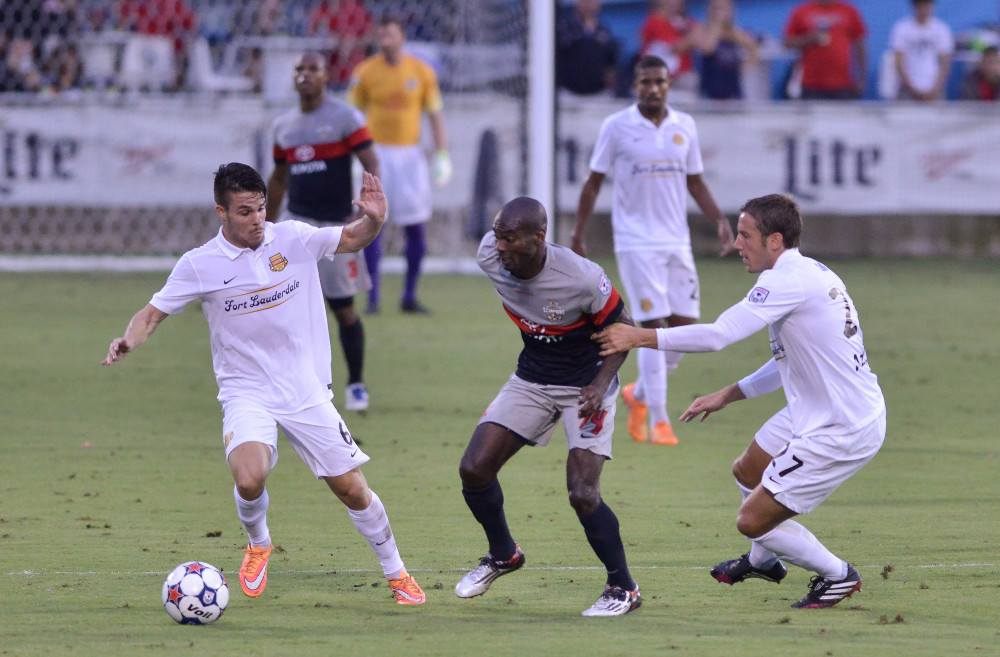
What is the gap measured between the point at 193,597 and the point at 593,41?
14.5 meters

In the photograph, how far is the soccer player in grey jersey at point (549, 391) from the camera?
5082mm

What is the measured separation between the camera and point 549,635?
15.6 ft

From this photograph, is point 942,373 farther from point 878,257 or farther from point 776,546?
point 878,257

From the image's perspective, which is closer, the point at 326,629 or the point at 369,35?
the point at 326,629

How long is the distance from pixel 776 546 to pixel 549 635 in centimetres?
94

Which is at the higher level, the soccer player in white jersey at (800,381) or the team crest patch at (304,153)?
the team crest patch at (304,153)

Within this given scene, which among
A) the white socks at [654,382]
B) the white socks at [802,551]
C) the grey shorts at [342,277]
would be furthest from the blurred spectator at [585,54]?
the white socks at [802,551]

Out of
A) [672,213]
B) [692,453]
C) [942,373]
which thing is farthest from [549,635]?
[942,373]

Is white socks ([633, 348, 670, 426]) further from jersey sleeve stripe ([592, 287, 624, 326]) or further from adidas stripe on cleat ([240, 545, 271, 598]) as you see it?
adidas stripe on cleat ([240, 545, 271, 598])

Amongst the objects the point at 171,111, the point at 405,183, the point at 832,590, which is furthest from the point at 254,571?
the point at 171,111

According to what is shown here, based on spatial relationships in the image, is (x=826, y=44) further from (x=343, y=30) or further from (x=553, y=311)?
(x=553, y=311)

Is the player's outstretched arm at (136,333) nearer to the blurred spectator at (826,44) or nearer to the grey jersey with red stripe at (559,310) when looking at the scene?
the grey jersey with red stripe at (559,310)

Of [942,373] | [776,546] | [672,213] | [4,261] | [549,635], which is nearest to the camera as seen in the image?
[549,635]

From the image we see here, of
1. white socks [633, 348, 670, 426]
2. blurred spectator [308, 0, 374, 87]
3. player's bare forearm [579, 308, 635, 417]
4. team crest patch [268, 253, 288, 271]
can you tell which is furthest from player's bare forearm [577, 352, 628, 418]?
blurred spectator [308, 0, 374, 87]
